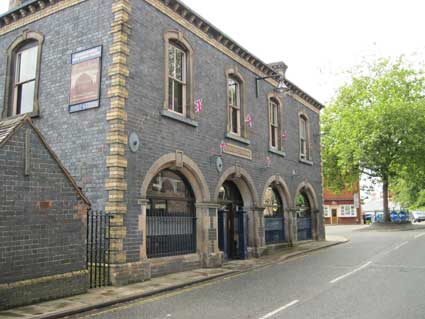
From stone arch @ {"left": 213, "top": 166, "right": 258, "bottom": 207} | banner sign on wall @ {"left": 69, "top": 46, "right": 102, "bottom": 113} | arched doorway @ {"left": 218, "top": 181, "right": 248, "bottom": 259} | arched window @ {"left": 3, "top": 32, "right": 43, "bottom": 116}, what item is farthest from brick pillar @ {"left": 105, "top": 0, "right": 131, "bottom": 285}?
arched doorway @ {"left": 218, "top": 181, "right": 248, "bottom": 259}

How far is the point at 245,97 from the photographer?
17.2 meters

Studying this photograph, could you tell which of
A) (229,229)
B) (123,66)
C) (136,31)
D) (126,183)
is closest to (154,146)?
(126,183)

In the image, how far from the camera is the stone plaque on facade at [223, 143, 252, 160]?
51.1 feet

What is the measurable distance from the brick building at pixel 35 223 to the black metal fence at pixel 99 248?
787 mm

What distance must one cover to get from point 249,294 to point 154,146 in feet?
16.0

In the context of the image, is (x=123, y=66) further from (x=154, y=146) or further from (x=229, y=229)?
(x=229, y=229)

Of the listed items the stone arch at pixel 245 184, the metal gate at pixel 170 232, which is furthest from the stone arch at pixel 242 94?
the metal gate at pixel 170 232

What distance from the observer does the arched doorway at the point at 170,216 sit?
12219mm

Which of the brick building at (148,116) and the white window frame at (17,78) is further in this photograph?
the white window frame at (17,78)

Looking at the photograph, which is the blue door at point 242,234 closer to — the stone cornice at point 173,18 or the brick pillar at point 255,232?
the brick pillar at point 255,232

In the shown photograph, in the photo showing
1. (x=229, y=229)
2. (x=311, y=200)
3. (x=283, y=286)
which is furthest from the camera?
(x=311, y=200)

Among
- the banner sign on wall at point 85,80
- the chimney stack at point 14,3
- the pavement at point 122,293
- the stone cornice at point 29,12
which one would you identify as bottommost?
the pavement at point 122,293

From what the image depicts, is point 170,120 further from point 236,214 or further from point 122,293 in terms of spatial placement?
point 236,214

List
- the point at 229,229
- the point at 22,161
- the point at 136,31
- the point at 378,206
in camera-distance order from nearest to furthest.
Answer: the point at 22,161 → the point at 136,31 → the point at 229,229 → the point at 378,206
